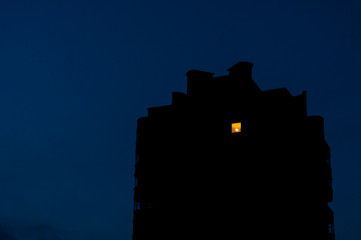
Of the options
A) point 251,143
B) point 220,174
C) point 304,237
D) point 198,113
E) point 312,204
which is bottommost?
point 304,237

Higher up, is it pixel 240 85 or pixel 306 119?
pixel 240 85

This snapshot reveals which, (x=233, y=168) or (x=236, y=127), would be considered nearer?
(x=233, y=168)

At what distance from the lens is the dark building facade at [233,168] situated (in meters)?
38.1

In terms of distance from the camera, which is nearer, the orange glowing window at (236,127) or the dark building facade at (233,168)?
the dark building facade at (233,168)

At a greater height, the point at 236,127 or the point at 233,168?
the point at 236,127

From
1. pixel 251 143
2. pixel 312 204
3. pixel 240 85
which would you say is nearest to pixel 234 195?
pixel 251 143

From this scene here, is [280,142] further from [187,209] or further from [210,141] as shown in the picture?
[187,209]

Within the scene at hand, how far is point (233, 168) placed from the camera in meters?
39.5

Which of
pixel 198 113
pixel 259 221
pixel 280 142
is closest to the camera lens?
pixel 259 221

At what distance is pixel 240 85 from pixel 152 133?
9930 millimetres

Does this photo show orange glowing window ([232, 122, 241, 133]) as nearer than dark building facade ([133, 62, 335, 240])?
No

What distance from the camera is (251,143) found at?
39500mm

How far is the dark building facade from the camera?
125 feet

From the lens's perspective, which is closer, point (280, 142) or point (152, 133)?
point (280, 142)
